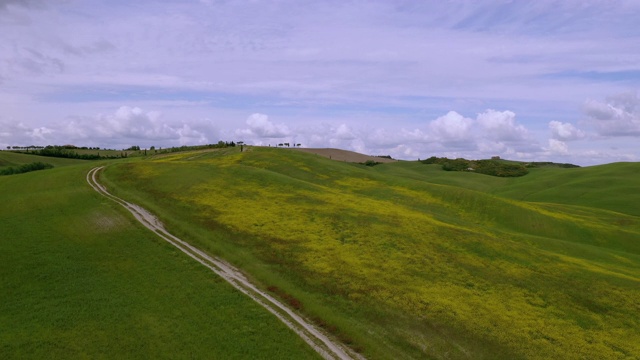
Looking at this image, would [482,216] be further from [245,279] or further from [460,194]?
[245,279]

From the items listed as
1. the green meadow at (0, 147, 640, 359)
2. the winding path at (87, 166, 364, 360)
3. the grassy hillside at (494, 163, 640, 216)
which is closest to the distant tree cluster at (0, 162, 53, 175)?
the green meadow at (0, 147, 640, 359)

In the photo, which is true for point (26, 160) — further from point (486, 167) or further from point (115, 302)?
point (486, 167)

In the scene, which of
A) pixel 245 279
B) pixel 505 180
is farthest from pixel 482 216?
pixel 505 180

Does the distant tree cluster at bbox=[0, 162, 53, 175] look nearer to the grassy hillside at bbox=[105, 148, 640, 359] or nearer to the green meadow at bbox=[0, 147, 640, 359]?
the green meadow at bbox=[0, 147, 640, 359]

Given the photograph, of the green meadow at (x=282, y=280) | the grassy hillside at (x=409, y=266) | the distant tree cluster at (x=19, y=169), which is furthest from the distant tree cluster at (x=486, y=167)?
the distant tree cluster at (x=19, y=169)

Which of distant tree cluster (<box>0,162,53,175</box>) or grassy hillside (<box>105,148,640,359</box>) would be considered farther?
distant tree cluster (<box>0,162,53,175</box>)

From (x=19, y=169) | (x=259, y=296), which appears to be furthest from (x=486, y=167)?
(x=259, y=296)
